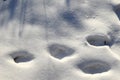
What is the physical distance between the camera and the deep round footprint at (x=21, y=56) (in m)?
3.18

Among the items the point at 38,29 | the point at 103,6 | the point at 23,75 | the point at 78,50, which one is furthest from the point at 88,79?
→ the point at 103,6

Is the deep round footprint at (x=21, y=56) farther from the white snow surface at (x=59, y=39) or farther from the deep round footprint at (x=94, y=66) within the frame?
the deep round footprint at (x=94, y=66)

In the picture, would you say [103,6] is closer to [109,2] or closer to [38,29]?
[109,2]

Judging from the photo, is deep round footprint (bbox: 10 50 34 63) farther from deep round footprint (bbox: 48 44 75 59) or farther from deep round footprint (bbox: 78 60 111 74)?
deep round footprint (bbox: 78 60 111 74)

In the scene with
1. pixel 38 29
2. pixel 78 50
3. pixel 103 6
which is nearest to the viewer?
pixel 78 50

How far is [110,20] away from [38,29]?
77cm

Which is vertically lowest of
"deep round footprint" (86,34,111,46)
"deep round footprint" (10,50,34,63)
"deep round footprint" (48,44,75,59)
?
"deep round footprint" (10,50,34,63)

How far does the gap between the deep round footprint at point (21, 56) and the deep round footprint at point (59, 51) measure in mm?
207

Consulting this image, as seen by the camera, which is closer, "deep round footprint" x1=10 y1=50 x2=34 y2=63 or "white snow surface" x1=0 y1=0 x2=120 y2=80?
"white snow surface" x1=0 y1=0 x2=120 y2=80

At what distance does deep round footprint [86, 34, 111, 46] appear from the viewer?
3331 millimetres

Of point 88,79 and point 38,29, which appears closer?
point 88,79

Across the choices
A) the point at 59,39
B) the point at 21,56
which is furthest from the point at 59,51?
the point at 21,56

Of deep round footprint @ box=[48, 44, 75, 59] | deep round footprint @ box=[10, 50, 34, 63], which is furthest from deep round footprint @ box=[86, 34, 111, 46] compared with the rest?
deep round footprint @ box=[10, 50, 34, 63]

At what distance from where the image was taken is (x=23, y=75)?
2992 millimetres
